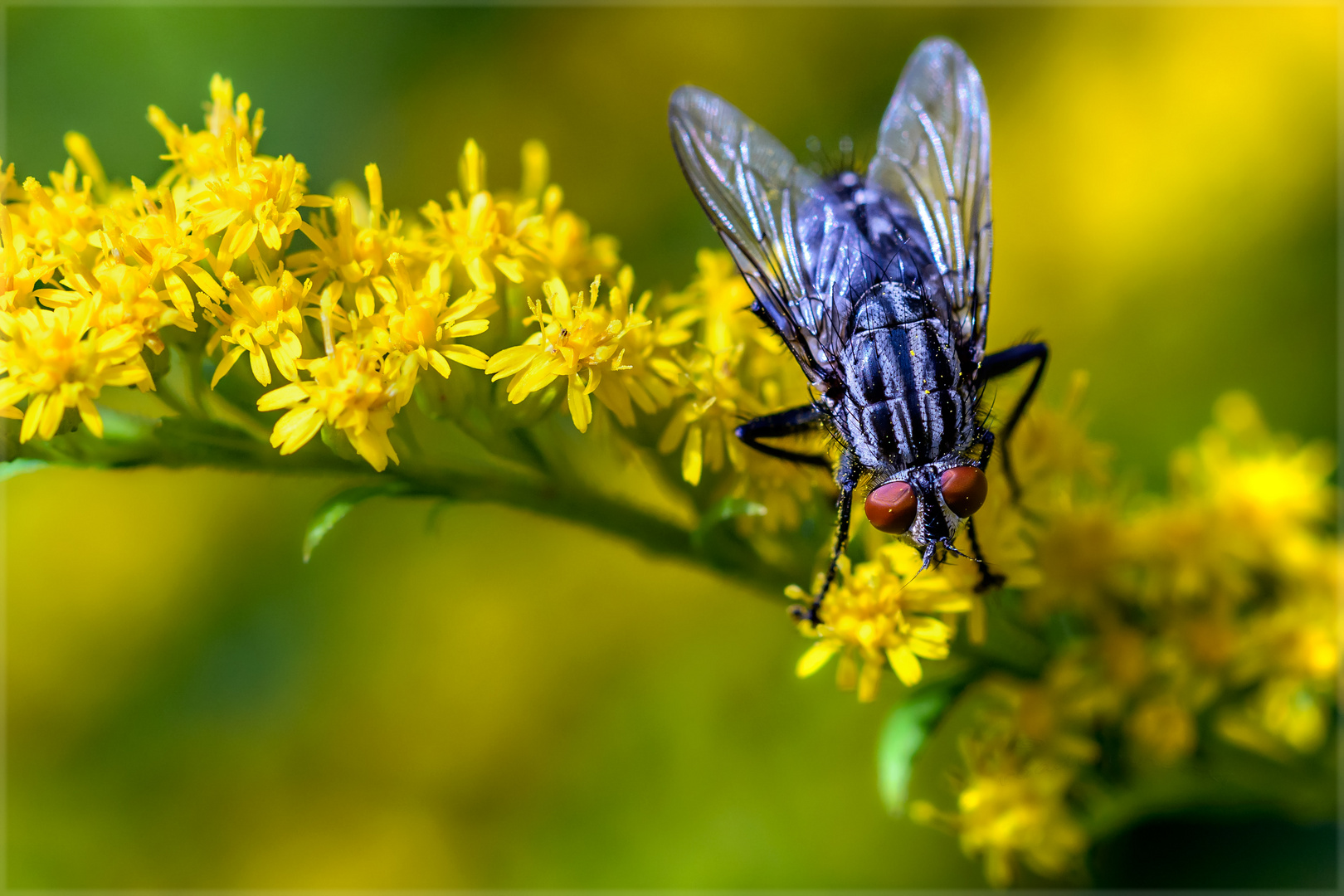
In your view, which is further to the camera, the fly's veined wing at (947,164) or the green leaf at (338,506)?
the fly's veined wing at (947,164)

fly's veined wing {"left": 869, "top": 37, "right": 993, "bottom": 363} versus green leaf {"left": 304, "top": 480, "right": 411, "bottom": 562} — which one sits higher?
fly's veined wing {"left": 869, "top": 37, "right": 993, "bottom": 363}

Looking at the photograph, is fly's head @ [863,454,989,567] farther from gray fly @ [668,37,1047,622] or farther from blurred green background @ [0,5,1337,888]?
blurred green background @ [0,5,1337,888]

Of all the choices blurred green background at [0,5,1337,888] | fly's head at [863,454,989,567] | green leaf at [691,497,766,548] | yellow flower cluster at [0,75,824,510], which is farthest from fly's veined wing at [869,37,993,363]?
blurred green background at [0,5,1337,888]

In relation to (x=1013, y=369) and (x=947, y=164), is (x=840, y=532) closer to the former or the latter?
(x=1013, y=369)

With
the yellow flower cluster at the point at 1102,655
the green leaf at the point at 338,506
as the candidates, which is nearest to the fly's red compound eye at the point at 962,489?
the yellow flower cluster at the point at 1102,655

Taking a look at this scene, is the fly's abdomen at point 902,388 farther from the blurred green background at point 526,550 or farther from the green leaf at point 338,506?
the blurred green background at point 526,550

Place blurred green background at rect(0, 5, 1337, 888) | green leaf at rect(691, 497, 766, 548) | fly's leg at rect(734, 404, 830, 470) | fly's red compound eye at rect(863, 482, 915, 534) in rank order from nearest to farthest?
green leaf at rect(691, 497, 766, 548), fly's red compound eye at rect(863, 482, 915, 534), fly's leg at rect(734, 404, 830, 470), blurred green background at rect(0, 5, 1337, 888)

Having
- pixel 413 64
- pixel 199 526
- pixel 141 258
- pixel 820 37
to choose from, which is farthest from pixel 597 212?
pixel 141 258
